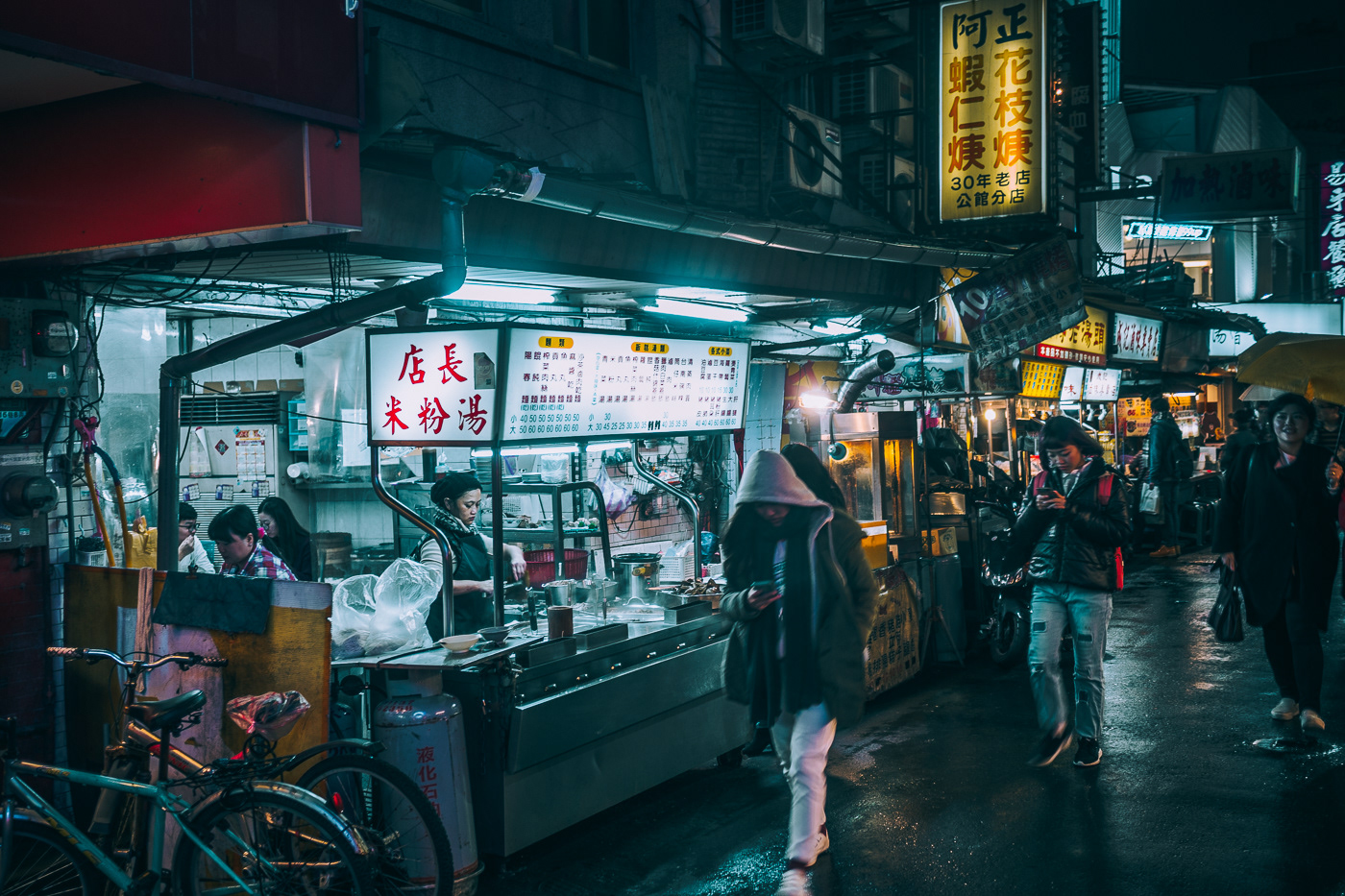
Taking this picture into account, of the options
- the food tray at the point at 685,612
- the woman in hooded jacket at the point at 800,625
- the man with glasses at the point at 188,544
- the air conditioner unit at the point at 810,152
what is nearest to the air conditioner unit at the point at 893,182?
the air conditioner unit at the point at 810,152

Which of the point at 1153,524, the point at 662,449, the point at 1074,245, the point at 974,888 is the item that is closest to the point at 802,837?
the point at 974,888

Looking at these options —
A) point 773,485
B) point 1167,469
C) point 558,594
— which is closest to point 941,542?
point 558,594

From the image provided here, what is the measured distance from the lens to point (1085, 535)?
246 inches

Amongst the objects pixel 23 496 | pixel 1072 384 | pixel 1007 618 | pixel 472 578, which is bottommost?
pixel 1007 618

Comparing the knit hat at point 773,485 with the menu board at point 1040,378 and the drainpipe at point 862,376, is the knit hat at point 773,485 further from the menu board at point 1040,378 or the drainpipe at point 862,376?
the menu board at point 1040,378

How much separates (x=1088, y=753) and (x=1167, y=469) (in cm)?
1205

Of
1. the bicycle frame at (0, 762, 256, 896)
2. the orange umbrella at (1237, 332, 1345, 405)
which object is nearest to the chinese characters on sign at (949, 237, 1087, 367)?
the orange umbrella at (1237, 332, 1345, 405)

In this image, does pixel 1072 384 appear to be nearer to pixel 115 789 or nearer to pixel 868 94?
pixel 868 94

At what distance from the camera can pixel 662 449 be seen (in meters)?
14.3

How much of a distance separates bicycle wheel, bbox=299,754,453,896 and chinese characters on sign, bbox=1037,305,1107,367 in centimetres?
1189

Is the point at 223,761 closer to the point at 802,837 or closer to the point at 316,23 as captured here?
the point at 802,837

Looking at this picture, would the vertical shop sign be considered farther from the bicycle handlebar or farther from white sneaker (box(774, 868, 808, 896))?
the bicycle handlebar

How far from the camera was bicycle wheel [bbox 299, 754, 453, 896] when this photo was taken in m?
4.29

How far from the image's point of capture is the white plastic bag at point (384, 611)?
5.43 m
